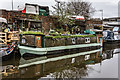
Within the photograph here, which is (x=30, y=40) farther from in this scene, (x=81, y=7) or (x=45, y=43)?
(x=81, y=7)

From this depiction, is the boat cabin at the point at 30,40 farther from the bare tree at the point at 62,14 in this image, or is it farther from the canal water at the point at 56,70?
the bare tree at the point at 62,14

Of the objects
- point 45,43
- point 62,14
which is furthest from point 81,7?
point 45,43

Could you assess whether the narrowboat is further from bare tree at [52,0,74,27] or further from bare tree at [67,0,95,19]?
bare tree at [67,0,95,19]

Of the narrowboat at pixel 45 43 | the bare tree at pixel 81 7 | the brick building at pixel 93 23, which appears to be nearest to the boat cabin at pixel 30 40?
the narrowboat at pixel 45 43

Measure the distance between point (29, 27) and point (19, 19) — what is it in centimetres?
166

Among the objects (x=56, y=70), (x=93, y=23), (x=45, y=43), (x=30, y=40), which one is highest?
(x=93, y=23)

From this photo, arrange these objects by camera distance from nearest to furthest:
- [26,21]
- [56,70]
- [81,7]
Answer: [56,70] < [26,21] < [81,7]

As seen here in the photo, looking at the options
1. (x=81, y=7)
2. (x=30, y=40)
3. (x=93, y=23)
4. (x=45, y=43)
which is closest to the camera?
(x=30, y=40)

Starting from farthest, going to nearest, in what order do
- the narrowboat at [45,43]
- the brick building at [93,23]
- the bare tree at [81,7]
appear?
the bare tree at [81,7] < the brick building at [93,23] < the narrowboat at [45,43]

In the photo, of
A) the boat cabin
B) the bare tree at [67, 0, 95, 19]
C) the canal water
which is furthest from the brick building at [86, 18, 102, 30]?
the canal water

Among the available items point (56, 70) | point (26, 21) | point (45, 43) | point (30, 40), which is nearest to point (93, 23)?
point (26, 21)

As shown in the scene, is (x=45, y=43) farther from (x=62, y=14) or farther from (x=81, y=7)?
(x=81, y=7)

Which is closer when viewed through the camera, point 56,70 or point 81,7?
point 56,70

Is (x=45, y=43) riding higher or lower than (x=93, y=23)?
lower
